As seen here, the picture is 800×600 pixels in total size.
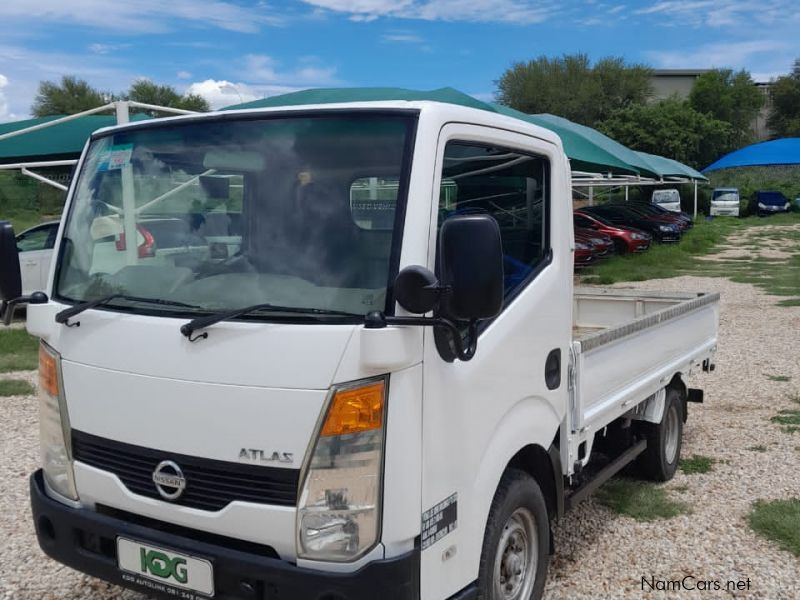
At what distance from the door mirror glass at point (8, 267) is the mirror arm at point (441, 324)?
1.72 metres

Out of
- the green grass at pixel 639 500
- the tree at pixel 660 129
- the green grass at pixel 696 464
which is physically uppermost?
the tree at pixel 660 129

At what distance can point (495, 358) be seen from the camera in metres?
2.96

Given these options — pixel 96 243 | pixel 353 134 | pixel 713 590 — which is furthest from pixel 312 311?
pixel 713 590

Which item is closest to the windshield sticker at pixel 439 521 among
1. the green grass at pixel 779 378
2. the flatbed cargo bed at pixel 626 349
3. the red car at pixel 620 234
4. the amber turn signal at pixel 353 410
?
the amber turn signal at pixel 353 410

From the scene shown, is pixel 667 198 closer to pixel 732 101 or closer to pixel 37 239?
pixel 732 101

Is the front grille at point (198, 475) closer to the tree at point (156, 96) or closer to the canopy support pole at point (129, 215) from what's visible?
the canopy support pole at point (129, 215)

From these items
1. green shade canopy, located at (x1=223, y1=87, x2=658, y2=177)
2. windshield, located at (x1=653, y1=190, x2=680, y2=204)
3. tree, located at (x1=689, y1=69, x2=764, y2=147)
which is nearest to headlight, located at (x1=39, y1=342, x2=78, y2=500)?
green shade canopy, located at (x1=223, y1=87, x2=658, y2=177)

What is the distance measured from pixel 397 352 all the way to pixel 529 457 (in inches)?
48.5

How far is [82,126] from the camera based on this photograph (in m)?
15.8

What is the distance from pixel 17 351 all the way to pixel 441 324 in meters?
8.92

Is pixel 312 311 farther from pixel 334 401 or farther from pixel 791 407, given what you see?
pixel 791 407

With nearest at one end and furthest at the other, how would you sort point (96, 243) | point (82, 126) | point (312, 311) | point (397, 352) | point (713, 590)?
1. point (397, 352)
2. point (312, 311)
3. point (96, 243)
4. point (713, 590)
5. point (82, 126)

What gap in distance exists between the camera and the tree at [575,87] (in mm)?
59062

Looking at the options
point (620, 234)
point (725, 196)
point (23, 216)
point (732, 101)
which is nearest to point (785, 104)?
point (732, 101)
